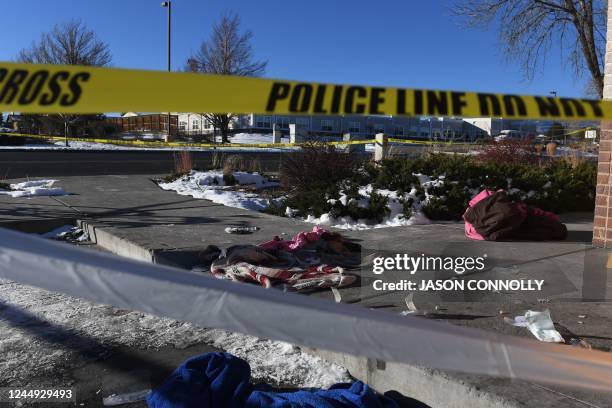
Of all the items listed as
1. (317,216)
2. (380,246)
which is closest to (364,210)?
(317,216)

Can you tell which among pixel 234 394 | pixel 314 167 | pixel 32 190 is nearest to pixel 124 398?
pixel 234 394

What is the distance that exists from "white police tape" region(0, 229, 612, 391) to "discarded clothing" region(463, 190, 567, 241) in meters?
4.33

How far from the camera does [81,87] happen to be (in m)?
1.79

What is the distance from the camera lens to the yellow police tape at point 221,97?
1.76m

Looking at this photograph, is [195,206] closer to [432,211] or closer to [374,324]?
[432,211]

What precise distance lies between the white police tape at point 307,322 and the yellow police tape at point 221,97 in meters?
0.54

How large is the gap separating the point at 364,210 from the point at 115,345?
4776 millimetres

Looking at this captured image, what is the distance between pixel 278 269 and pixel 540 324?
2.02 metres

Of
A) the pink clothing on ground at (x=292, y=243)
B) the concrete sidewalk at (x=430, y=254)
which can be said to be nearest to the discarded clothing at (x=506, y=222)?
the concrete sidewalk at (x=430, y=254)

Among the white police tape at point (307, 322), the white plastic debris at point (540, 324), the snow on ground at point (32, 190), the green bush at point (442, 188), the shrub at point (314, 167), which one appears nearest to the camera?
the white police tape at point (307, 322)

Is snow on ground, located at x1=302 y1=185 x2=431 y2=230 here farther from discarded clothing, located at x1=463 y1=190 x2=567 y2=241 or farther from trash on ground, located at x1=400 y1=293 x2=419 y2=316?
trash on ground, located at x1=400 y1=293 x2=419 y2=316

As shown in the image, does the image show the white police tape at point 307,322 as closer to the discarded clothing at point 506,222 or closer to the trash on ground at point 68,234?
the discarded clothing at point 506,222

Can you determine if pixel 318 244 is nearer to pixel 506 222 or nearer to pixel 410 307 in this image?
pixel 410 307

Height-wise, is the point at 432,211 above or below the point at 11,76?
below
